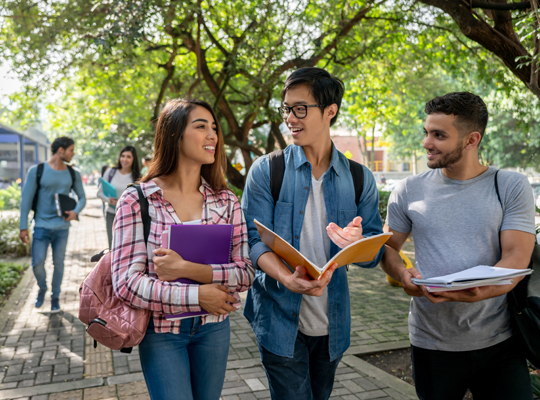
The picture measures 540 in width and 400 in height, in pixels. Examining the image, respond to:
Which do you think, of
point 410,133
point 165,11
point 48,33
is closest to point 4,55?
point 48,33

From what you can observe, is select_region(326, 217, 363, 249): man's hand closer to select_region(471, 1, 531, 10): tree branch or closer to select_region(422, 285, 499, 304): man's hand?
select_region(422, 285, 499, 304): man's hand

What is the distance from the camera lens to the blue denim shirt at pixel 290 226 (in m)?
2.30

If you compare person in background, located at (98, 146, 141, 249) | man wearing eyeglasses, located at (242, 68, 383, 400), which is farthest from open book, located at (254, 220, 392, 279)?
person in background, located at (98, 146, 141, 249)

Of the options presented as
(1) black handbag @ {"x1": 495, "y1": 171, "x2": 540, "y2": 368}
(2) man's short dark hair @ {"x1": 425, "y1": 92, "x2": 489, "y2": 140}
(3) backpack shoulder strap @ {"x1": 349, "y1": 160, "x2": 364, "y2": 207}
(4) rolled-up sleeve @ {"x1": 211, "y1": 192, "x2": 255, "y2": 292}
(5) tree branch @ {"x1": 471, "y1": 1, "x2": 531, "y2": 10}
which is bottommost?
(1) black handbag @ {"x1": 495, "y1": 171, "x2": 540, "y2": 368}

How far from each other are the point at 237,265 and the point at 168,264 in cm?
38

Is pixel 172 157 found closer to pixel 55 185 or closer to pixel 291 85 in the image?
pixel 291 85

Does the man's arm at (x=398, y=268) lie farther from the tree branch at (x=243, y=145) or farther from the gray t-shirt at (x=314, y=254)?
the tree branch at (x=243, y=145)

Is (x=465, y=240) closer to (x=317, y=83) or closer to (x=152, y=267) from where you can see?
(x=317, y=83)

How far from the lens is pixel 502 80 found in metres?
6.71

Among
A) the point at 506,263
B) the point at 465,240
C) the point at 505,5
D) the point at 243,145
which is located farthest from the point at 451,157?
the point at 243,145

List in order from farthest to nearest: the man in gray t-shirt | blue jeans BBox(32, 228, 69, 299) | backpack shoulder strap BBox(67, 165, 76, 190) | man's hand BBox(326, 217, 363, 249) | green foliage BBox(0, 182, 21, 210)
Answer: green foliage BBox(0, 182, 21, 210) < backpack shoulder strap BBox(67, 165, 76, 190) < blue jeans BBox(32, 228, 69, 299) < the man in gray t-shirt < man's hand BBox(326, 217, 363, 249)

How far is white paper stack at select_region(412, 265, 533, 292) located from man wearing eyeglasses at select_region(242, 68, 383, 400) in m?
0.48

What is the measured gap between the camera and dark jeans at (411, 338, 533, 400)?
2246 millimetres

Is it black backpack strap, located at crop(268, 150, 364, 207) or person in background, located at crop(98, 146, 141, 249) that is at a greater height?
black backpack strap, located at crop(268, 150, 364, 207)
